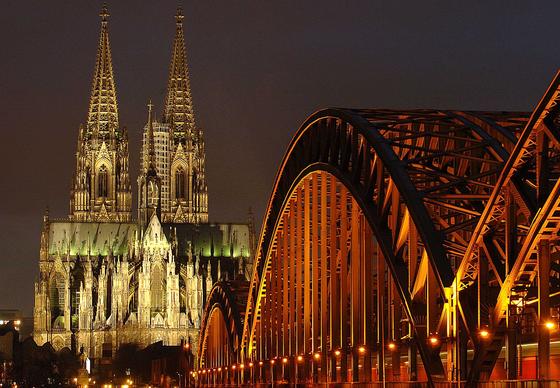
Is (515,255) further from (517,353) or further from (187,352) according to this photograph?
(187,352)

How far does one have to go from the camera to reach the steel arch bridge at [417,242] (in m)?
46.4

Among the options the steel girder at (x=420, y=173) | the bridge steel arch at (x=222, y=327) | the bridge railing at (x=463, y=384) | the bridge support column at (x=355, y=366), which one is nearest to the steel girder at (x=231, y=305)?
the bridge steel arch at (x=222, y=327)

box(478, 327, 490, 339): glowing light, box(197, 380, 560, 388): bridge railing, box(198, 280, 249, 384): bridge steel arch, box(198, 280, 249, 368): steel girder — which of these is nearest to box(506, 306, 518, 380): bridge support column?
box(197, 380, 560, 388): bridge railing

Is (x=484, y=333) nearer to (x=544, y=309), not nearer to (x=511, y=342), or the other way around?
(x=511, y=342)

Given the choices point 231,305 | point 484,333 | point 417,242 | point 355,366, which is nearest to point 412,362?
point 417,242

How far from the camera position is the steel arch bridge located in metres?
46.4

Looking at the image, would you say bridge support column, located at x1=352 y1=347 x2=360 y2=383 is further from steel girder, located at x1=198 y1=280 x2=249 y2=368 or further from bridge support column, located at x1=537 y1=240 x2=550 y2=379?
steel girder, located at x1=198 y1=280 x2=249 y2=368

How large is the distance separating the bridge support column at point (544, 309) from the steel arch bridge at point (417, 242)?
0.13ft

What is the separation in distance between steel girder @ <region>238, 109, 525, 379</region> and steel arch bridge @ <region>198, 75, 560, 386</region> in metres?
0.07

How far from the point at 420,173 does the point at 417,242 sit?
7.42ft

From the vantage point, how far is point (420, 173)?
2213 inches

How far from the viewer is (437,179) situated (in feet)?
185

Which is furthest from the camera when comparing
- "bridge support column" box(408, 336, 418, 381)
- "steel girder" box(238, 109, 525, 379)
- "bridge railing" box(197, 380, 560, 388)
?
"bridge support column" box(408, 336, 418, 381)

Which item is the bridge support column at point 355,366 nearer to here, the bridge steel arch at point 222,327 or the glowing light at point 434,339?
the glowing light at point 434,339
